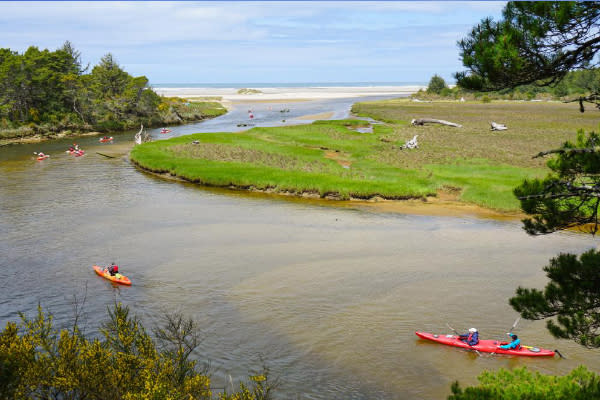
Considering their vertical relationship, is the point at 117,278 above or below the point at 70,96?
below

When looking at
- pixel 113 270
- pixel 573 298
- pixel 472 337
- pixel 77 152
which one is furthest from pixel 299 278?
pixel 77 152

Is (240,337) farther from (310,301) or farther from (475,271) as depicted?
(475,271)

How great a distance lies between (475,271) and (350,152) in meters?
37.3

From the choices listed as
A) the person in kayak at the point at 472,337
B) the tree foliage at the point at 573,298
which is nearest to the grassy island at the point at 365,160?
the person in kayak at the point at 472,337

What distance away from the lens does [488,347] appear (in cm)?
1831

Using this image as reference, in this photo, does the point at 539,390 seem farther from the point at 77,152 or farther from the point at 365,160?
the point at 77,152

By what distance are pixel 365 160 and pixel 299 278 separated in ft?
106

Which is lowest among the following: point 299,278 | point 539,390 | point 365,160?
point 299,278

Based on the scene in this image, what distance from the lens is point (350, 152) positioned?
62.0 meters

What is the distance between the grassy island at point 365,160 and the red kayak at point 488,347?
2132cm

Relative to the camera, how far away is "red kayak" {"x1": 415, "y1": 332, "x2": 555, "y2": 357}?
→ 1797cm

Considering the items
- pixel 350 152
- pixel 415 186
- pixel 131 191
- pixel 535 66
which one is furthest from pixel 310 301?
pixel 350 152

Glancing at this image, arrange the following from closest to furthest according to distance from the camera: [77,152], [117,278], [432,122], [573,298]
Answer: [573,298]
[117,278]
[77,152]
[432,122]

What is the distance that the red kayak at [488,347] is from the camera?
59.0 ft
